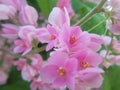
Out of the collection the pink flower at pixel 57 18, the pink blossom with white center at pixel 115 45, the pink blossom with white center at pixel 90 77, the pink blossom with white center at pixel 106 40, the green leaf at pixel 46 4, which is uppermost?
the green leaf at pixel 46 4

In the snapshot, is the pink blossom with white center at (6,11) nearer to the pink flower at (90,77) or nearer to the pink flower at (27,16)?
the pink flower at (27,16)

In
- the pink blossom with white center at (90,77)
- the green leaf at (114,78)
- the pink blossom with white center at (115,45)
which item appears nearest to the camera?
the pink blossom with white center at (90,77)

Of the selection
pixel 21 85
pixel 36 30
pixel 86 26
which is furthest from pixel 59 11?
pixel 21 85

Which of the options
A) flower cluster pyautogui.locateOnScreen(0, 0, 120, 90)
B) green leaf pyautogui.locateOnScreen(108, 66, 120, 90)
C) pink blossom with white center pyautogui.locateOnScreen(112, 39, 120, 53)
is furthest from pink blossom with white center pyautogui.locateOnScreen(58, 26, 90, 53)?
green leaf pyautogui.locateOnScreen(108, 66, 120, 90)

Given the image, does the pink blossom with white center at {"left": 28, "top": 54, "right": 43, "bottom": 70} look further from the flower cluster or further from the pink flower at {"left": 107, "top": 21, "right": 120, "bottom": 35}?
the pink flower at {"left": 107, "top": 21, "right": 120, "bottom": 35}

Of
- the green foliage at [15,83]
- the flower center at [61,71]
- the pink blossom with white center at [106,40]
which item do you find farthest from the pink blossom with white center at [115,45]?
the green foliage at [15,83]

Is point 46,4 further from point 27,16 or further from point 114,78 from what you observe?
point 114,78
